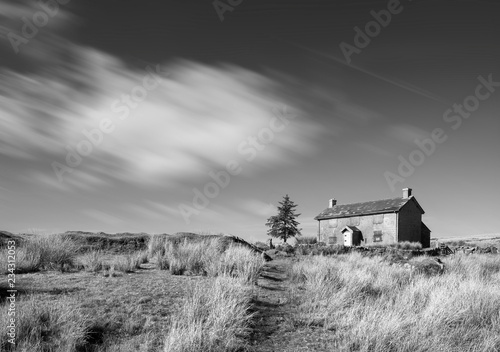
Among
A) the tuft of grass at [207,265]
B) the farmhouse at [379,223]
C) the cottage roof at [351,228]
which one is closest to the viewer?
the tuft of grass at [207,265]

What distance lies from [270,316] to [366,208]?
131ft

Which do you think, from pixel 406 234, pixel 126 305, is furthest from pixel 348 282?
pixel 406 234

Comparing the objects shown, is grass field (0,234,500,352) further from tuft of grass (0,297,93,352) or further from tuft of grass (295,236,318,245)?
tuft of grass (295,236,318,245)

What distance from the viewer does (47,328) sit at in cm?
458

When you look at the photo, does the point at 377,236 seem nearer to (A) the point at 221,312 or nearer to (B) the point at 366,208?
(B) the point at 366,208

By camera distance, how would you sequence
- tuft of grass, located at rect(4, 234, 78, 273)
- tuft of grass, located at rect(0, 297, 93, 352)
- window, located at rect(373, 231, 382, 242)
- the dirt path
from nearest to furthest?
tuft of grass, located at rect(0, 297, 93, 352)
the dirt path
tuft of grass, located at rect(4, 234, 78, 273)
window, located at rect(373, 231, 382, 242)

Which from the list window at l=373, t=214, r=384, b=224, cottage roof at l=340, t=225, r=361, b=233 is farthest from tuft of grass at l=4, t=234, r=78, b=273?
A: window at l=373, t=214, r=384, b=224

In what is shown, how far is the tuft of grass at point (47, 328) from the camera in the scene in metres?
4.18

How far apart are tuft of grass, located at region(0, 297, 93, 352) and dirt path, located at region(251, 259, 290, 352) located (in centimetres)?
239

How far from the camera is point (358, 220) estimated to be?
4341 centimetres

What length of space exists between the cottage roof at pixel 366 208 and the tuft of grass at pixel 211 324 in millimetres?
37846

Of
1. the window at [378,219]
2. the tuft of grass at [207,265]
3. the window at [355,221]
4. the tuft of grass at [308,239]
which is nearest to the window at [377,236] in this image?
the window at [378,219]

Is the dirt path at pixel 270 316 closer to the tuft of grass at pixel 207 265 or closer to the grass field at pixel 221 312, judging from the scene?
the grass field at pixel 221 312

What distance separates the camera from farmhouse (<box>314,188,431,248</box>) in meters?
40.0
